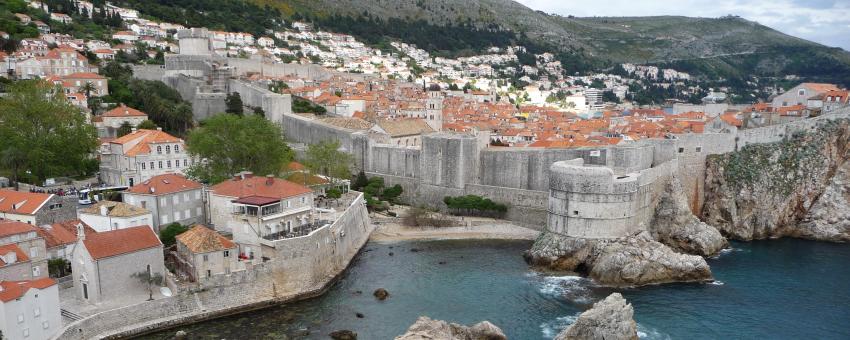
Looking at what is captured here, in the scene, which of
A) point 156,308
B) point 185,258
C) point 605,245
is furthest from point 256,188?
point 605,245

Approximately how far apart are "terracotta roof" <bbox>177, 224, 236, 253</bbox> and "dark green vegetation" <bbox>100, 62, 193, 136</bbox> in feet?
69.5

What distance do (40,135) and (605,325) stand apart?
89.0 feet

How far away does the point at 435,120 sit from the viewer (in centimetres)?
4850

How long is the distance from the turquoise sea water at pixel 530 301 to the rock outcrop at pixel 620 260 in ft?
2.06

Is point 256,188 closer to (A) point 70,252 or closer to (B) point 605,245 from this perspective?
(A) point 70,252

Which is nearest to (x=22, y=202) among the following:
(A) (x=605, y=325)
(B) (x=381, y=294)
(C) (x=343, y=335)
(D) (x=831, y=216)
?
(C) (x=343, y=335)

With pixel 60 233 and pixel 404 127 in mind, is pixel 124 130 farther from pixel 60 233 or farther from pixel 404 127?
pixel 404 127

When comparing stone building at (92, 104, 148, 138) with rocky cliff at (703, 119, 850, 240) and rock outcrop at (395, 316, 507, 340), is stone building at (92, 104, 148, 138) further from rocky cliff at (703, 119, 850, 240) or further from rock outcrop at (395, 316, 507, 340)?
rocky cliff at (703, 119, 850, 240)

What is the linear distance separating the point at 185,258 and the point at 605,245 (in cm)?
1734

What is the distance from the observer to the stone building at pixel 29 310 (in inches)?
653

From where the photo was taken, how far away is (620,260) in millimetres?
26703

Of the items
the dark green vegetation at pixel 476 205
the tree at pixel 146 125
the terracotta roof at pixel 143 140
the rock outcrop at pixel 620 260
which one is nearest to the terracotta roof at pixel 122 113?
the tree at pixel 146 125

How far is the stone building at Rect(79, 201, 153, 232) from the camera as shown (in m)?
23.4

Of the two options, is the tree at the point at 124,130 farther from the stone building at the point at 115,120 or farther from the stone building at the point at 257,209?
the stone building at the point at 257,209
